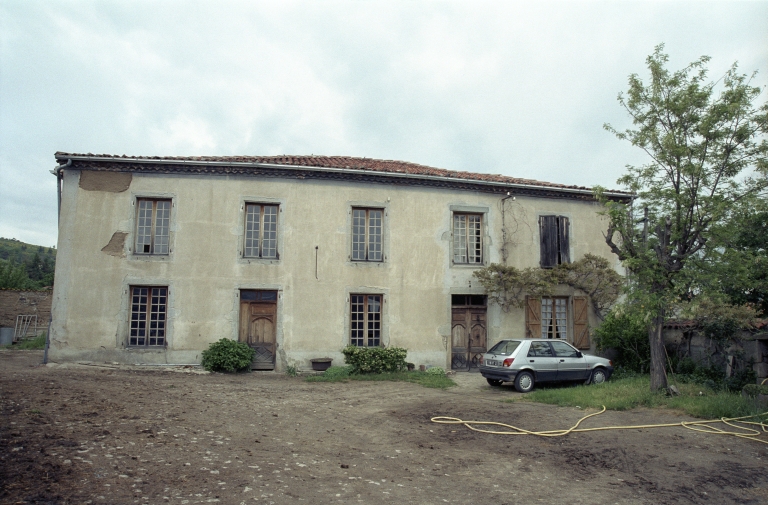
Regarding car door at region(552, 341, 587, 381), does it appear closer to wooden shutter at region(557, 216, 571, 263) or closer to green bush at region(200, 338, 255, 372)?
wooden shutter at region(557, 216, 571, 263)

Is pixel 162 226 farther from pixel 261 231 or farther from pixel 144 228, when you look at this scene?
pixel 261 231

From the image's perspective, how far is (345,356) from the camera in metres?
15.2

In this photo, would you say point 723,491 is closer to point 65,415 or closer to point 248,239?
point 65,415

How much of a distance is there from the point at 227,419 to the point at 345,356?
6.93 m

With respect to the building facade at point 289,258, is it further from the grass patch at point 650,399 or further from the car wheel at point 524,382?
the grass patch at point 650,399

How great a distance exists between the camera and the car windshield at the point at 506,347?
42.1ft

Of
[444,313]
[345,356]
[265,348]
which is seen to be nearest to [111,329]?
[265,348]

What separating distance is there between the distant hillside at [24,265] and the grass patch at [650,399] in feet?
112

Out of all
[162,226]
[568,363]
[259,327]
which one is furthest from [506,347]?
[162,226]

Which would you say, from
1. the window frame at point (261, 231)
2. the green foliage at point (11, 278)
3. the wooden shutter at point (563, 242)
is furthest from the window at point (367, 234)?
the green foliage at point (11, 278)

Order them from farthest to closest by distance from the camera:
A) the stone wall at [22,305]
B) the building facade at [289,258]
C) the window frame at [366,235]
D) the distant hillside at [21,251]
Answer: the distant hillside at [21,251]
the stone wall at [22,305]
the window frame at [366,235]
the building facade at [289,258]

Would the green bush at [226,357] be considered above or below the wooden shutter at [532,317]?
below

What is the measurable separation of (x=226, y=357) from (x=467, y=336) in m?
7.67

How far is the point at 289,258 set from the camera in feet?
51.1
